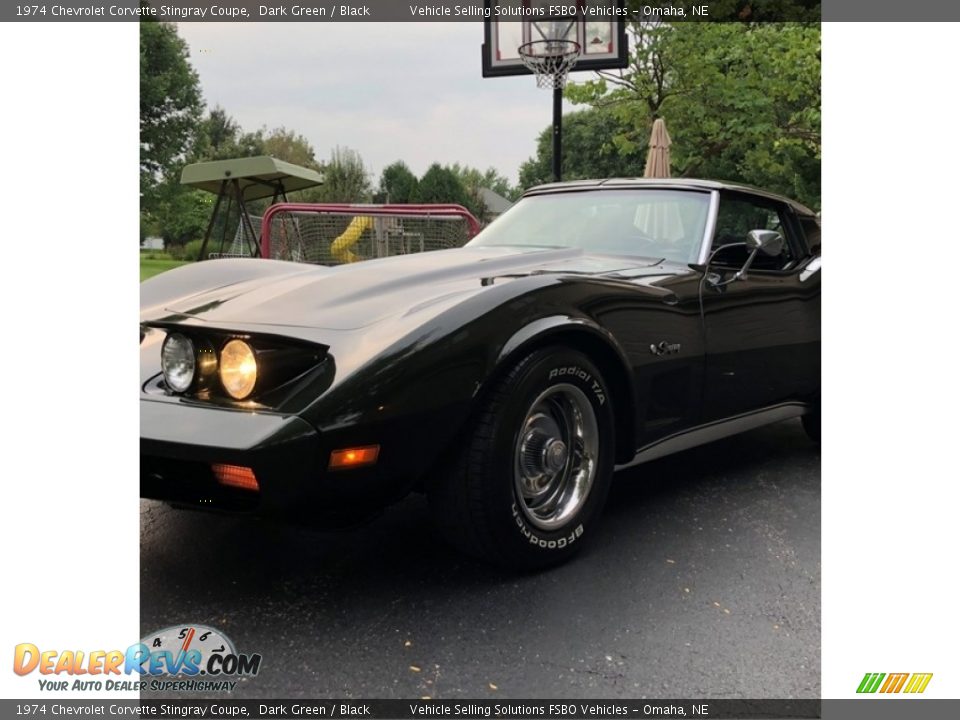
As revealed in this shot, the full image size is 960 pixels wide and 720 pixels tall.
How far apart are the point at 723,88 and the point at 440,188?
2757 cm

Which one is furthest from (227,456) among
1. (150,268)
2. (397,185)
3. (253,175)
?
(397,185)

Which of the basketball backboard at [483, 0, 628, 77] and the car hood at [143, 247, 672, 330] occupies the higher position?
the basketball backboard at [483, 0, 628, 77]

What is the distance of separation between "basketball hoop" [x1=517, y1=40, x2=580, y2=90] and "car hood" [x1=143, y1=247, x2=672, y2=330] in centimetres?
716

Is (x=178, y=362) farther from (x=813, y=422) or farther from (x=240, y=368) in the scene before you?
(x=813, y=422)

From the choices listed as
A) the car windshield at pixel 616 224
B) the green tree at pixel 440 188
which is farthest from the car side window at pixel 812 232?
the green tree at pixel 440 188

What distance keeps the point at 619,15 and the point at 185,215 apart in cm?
2674

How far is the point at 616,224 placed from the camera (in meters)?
3.72

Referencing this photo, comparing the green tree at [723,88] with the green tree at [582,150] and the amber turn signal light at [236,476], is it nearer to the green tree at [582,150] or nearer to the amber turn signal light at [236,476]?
the amber turn signal light at [236,476]

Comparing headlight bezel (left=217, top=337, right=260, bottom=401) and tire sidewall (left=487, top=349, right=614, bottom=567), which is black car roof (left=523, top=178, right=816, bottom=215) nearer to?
tire sidewall (left=487, top=349, right=614, bottom=567)

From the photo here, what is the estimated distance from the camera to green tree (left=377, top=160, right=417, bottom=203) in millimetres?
45409

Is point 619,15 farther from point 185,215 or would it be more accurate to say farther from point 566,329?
point 185,215

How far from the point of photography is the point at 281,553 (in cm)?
274

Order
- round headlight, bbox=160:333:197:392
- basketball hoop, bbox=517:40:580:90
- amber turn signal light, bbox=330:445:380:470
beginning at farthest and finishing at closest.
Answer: basketball hoop, bbox=517:40:580:90, round headlight, bbox=160:333:197:392, amber turn signal light, bbox=330:445:380:470
